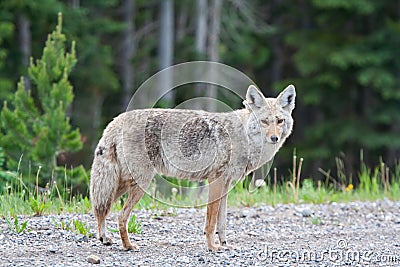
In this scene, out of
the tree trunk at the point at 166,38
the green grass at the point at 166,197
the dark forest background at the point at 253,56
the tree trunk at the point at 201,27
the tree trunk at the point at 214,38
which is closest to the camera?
the green grass at the point at 166,197

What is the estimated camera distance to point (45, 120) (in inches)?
412

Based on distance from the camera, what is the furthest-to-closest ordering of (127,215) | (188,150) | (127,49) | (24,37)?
1. (127,49)
2. (24,37)
3. (188,150)
4. (127,215)

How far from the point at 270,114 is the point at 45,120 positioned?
4.65 m

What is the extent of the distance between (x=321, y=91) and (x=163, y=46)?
17.5 feet

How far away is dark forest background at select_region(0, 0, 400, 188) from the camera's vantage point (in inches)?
779

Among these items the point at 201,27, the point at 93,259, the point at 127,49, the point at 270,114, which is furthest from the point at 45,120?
the point at 127,49

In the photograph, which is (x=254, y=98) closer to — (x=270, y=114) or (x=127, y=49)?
(x=270, y=114)

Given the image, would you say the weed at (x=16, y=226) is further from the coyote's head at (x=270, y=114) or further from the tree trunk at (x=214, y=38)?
the tree trunk at (x=214, y=38)

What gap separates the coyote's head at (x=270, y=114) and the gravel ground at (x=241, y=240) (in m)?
1.17

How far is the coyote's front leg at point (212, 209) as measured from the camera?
691 centimetres

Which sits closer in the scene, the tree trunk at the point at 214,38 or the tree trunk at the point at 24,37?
the tree trunk at the point at 24,37

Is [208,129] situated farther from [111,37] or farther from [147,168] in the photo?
[111,37]

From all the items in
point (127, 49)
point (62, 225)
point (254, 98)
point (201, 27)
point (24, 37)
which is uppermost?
point (201, 27)

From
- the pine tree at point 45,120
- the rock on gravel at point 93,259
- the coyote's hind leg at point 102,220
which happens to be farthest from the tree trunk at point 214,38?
the rock on gravel at point 93,259
